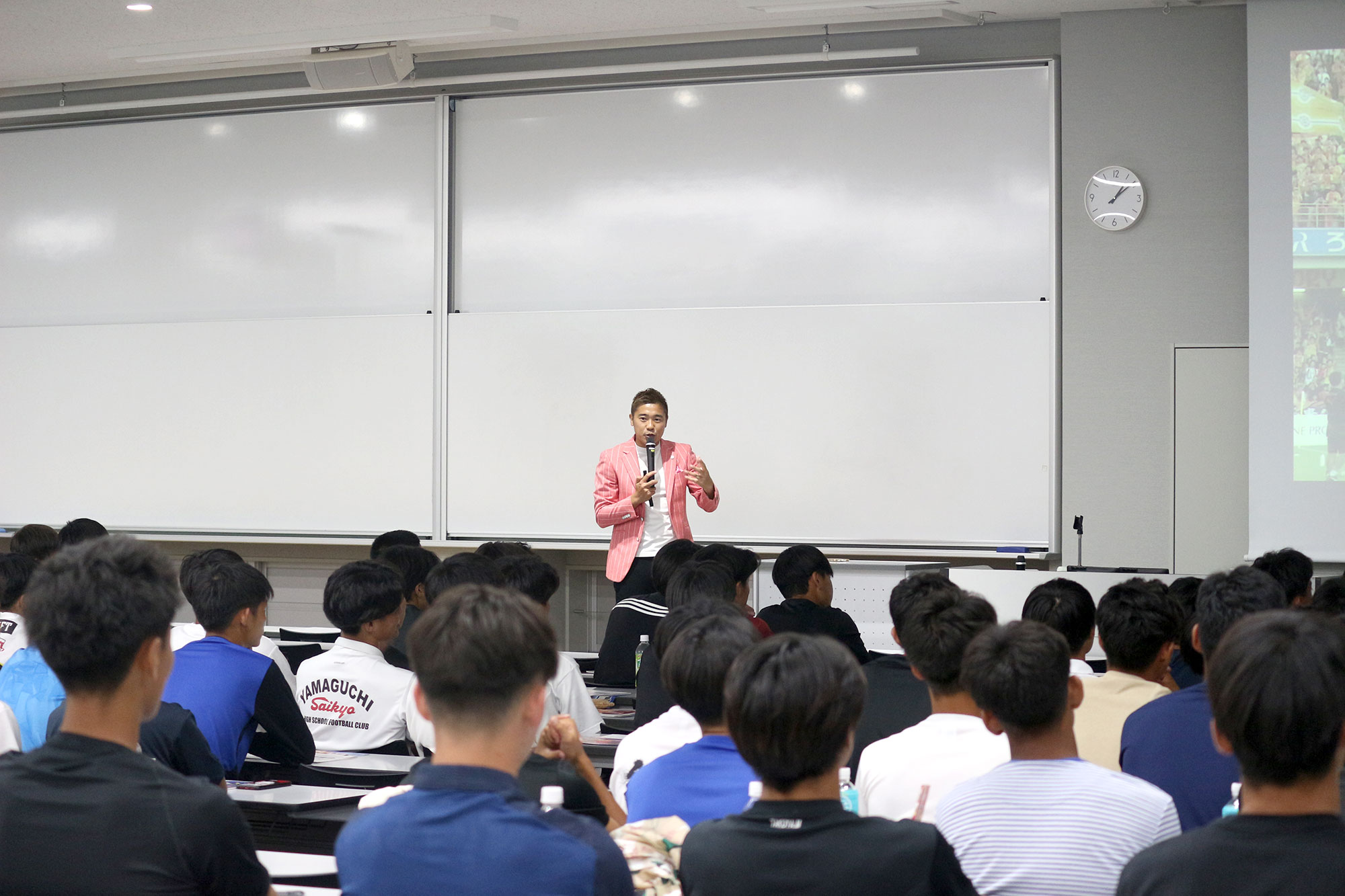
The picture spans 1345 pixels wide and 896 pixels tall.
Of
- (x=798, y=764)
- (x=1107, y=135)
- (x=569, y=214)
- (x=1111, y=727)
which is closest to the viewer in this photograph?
(x=798, y=764)

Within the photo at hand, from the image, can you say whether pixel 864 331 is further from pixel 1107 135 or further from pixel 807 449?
pixel 1107 135

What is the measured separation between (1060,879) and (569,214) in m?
5.97

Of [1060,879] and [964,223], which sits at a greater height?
[964,223]

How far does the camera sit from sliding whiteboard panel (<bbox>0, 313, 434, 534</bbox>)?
24.5 feet

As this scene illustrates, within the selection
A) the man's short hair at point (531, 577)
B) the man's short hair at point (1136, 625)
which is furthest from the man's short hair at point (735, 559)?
the man's short hair at point (1136, 625)

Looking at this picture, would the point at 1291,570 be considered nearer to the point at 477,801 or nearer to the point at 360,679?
the point at 360,679

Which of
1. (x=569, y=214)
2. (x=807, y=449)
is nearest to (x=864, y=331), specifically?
(x=807, y=449)

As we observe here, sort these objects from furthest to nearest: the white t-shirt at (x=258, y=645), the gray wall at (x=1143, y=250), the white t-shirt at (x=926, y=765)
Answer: the gray wall at (x=1143, y=250), the white t-shirt at (x=258, y=645), the white t-shirt at (x=926, y=765)

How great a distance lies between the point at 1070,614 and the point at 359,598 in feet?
5.96

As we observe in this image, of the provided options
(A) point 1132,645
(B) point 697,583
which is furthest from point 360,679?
(A) point 1132,645

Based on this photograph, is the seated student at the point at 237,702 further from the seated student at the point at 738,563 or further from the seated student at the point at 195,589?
the seated student at the point at 738,563

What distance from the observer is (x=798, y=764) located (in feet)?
4.92

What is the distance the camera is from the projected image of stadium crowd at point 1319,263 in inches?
229

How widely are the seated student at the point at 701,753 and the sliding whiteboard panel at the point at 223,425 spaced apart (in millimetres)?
5475
